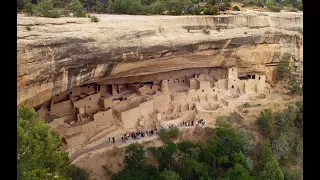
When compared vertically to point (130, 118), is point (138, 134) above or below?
below

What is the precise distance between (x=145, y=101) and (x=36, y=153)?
6194 millimetres

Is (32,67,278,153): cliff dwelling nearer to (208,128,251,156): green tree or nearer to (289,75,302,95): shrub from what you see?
(289,75,302,95): shrub

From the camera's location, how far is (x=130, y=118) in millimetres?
11102

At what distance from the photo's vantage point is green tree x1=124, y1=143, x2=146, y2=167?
379 inches

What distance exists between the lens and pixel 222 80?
44.4 feet

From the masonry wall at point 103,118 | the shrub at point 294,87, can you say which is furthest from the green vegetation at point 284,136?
the masonry wall at point 103,118

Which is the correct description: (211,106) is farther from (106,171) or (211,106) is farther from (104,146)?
(106,171)

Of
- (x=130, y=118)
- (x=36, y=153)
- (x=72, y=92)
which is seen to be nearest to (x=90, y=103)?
(x=72, y=92)

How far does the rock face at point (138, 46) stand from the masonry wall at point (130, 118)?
1.29m

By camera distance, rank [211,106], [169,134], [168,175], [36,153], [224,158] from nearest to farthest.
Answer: [36,153]
[168,175]
[224,158]
[169,134]
[211,106]

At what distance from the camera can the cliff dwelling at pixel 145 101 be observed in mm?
10203

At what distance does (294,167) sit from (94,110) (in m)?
7.50
